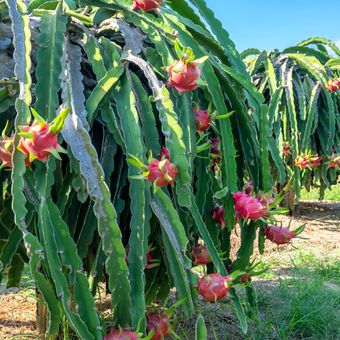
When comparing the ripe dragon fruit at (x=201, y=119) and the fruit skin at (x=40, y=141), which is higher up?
the ripe dragon fruit at (x=201, y=119)

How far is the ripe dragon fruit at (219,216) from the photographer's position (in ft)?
5.11

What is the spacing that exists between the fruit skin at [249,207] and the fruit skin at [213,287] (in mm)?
231

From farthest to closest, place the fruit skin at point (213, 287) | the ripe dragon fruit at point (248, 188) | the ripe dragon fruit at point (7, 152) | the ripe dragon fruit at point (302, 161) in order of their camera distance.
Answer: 1. the ripe dragon fruit at point (302, 161)
2. the ripe dragon fruit at point (248, 188)
3. the fruit skin at point (213, 287)
4. the ripe dragon fruit at point (7, 152)

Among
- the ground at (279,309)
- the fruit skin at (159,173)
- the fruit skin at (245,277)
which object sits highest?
the fruit skin at (159,173)

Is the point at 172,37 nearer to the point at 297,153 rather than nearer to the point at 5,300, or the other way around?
the point at 5,300

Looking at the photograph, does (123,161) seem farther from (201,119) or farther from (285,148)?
(285,148)

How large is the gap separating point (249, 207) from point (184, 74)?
0.40m

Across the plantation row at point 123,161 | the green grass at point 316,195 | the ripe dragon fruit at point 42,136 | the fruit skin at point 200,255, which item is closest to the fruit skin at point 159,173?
the plantation row at point 123,161

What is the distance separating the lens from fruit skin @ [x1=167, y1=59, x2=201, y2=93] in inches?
48.2

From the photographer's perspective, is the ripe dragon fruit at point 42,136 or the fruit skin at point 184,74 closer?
the ripe dragon fruit at point 42,136

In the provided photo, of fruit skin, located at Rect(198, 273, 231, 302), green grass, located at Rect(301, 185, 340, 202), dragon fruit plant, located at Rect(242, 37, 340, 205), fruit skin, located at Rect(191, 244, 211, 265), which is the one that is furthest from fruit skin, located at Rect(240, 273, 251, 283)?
green grass, located at Rect(301, 185, 340, 202)

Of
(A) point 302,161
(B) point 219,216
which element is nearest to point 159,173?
(B) point 219,216

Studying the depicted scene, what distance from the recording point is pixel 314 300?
2.61 m

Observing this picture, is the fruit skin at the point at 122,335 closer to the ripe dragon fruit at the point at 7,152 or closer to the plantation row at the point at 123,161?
the plantation row at the point at 123,161
